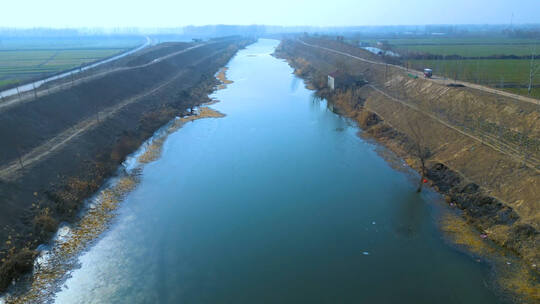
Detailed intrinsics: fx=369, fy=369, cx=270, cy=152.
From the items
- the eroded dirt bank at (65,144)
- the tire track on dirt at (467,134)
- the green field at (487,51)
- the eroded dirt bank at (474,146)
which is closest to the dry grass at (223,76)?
the eroded dirt bank at (65,144)

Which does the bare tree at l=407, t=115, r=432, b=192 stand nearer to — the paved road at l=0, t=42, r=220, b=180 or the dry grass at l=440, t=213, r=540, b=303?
the dry grass at l=440, t=213, r=540, b=303

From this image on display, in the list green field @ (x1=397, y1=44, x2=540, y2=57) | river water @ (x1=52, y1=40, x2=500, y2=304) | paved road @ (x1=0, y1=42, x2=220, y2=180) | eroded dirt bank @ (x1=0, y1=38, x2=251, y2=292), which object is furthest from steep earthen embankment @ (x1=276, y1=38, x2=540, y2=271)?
green field @ (x1=397, y1=44, x2=540, y2=57)

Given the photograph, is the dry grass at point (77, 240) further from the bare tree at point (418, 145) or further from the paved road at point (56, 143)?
the bare tree at point (418, 145)

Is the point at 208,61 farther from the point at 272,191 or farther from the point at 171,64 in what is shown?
the point at 272,191

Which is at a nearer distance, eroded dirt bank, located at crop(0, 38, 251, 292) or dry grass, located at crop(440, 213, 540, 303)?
dry grass, located at crop(440, 213, 540, 303)

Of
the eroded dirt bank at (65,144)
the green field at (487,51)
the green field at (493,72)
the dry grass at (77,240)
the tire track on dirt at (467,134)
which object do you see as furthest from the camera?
the green field at (487,51)

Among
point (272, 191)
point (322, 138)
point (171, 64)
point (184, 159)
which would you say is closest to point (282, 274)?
point (272, 191)

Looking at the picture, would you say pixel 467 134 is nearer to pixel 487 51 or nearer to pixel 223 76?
pixel 223 76
